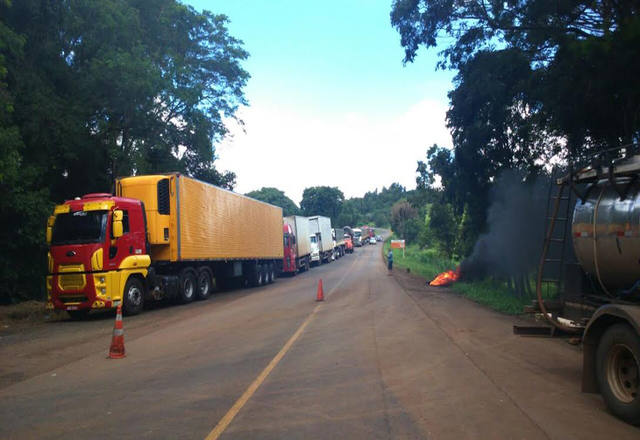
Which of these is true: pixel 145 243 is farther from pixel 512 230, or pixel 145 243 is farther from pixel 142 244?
pixel 512 230

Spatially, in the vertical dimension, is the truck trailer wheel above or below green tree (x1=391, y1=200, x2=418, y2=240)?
below

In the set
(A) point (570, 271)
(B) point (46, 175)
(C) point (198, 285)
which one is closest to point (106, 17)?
(B) point (46, 175)

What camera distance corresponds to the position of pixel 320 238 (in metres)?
44.2

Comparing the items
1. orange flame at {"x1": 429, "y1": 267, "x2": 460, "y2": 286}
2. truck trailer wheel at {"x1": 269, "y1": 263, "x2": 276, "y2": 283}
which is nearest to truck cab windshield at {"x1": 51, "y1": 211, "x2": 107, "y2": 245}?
truck trailer wheel at {"x1": 269, "y1": 263, "x2": 276, "y2": 283}

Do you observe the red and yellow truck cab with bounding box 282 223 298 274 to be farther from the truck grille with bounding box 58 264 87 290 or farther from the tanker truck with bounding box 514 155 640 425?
the tanker truck with bounding box 514 155 640 425

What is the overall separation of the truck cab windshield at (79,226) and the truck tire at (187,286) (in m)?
4.19

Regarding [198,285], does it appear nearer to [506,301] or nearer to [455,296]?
[455,296]

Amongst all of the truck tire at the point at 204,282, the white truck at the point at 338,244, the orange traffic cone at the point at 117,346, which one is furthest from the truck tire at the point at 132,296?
the white truck at the point at 338,244

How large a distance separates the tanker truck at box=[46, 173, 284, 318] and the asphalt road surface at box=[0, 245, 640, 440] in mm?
1652

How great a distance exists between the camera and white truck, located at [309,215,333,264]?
42.1m

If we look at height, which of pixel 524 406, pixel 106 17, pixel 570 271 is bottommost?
pixel 524 406

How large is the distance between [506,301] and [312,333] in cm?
786

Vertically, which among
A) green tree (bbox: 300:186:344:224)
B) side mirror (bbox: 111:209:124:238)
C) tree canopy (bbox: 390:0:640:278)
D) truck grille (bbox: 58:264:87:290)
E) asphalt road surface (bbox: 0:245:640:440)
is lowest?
asphalt road surface (bbox: 0:245:640:440)

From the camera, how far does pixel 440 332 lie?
10922mm
